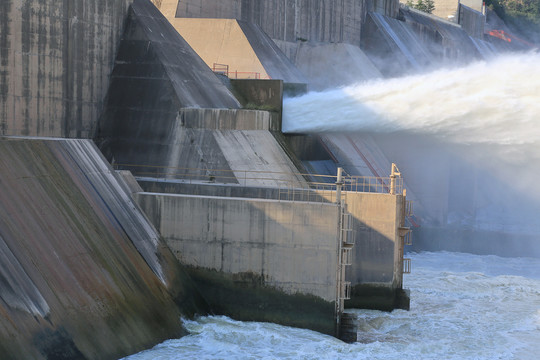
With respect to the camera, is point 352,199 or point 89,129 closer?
point 352,199

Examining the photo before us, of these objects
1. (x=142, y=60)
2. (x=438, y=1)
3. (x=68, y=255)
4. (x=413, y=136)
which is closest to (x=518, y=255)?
(x=413, y=136)

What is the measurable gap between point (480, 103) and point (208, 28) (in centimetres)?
1532

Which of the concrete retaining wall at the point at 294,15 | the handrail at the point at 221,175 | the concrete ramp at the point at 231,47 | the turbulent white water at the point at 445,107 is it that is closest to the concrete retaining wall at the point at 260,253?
the handrail at the point at 221,175

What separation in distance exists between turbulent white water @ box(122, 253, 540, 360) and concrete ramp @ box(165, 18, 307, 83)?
14.5m

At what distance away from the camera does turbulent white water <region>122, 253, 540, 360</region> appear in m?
21.3

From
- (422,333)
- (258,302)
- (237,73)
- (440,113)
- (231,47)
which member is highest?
(231,47)

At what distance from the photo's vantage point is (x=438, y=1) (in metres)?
84.3

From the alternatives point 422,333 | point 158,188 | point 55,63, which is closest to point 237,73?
point 55,63

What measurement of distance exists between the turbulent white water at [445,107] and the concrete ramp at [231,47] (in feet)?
12.6

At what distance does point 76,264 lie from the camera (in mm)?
19984

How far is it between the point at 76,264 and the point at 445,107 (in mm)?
20017

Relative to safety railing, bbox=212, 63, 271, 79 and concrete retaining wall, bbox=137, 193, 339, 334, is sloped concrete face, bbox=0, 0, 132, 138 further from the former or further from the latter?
safety railing, bbox=212, 63, 271, 79

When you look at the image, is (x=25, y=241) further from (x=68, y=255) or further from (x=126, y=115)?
(x=126, y=115)

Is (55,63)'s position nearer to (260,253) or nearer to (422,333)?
(260,253)
